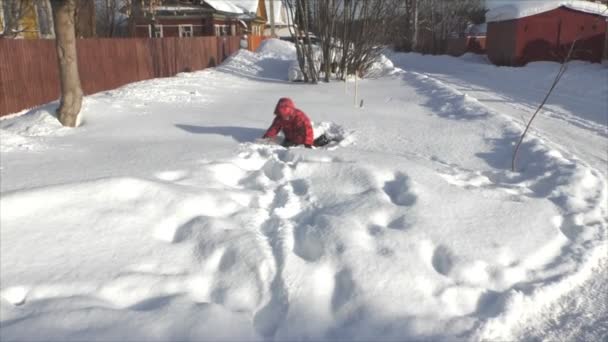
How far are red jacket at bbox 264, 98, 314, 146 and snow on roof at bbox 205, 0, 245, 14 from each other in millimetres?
23762

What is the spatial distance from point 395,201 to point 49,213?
2685 millimetres

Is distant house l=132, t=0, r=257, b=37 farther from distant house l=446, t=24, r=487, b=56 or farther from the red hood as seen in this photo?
the red hood

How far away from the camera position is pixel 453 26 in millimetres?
37625

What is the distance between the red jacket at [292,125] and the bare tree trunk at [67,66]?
3145 mm

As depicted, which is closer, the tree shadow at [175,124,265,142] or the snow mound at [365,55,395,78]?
the tree shadow at [175,124,265,142]

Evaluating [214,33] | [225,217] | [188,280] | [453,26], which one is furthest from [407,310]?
[453,26]

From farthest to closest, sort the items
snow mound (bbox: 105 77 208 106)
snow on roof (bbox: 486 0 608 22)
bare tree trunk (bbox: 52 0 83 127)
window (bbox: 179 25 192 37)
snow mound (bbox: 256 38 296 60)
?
window (bbox: 179 25 192 37), snow mound (bbox: 256 38 296 60), snow on roof (bbox: 486 0 608 22), snow mound (bbox: 105 77 208 106), bare tree trunk (bbox: 52 0 83 127)

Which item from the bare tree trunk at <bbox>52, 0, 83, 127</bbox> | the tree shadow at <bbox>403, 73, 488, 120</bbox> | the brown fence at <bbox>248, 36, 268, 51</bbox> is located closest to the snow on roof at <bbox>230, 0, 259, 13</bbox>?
the brown fence at <bbox>248, 36, 268, 51</bbox>

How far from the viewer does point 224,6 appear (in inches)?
1153

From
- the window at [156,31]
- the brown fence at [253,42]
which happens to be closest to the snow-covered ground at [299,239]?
the window at [156,31]

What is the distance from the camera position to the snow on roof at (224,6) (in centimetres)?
2787

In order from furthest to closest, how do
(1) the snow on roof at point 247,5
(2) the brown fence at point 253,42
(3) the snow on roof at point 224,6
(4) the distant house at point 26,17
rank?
(1) the snow on roof at point 247,5 < (2) the brown fence at point 253,42 < (3) the snow on roof at point 224,6 < (4) the distant house at point 26,17

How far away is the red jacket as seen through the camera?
19.4 ft

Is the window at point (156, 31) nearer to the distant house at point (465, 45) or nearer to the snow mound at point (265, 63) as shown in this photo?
the snow mound at point (265, 63)
